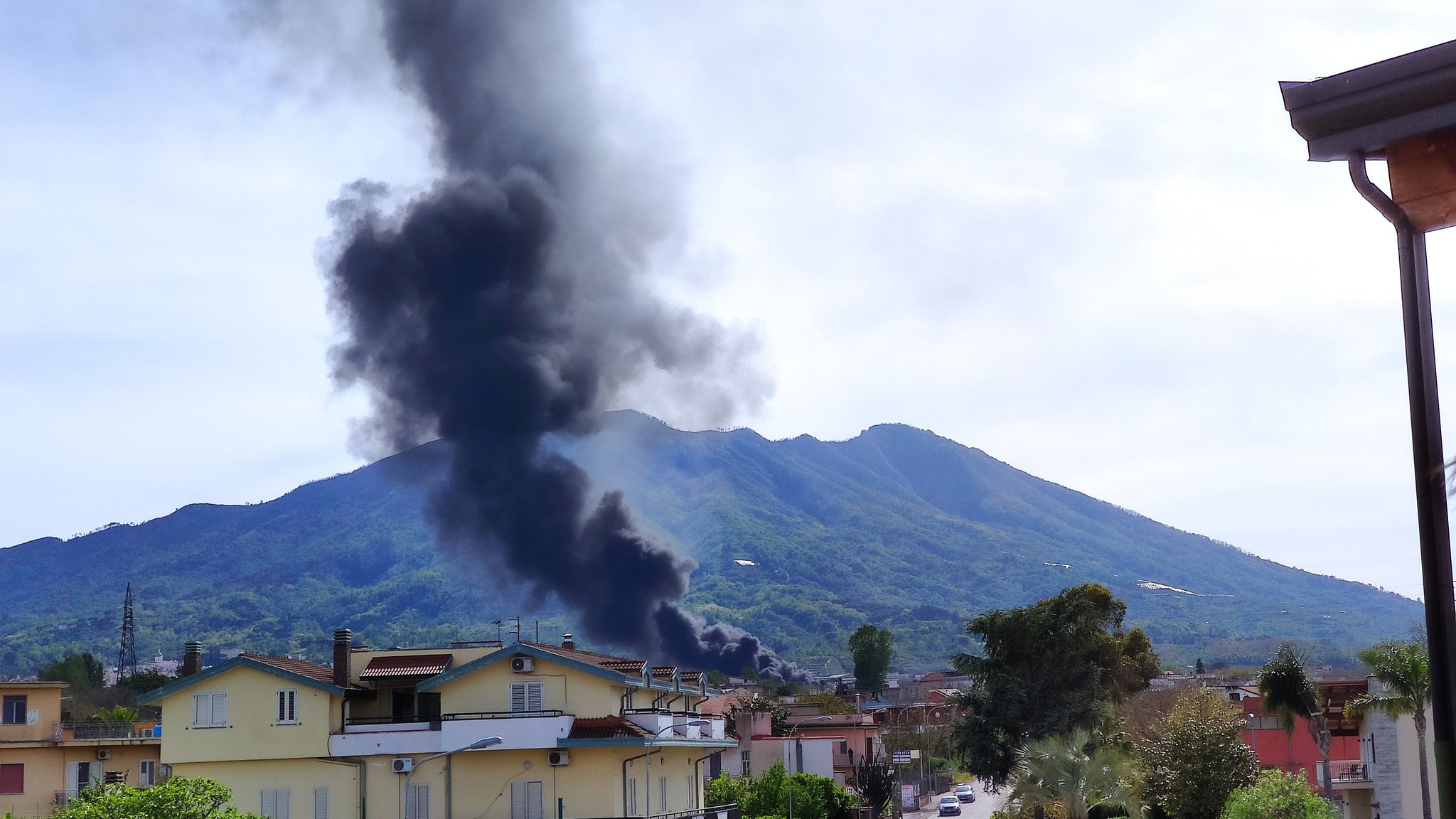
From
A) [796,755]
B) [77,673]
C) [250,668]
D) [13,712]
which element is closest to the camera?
[250,668]

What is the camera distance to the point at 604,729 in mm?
38344

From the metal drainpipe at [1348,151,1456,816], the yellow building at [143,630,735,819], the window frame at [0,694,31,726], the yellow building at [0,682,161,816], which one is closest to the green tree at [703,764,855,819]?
the yellow building at [143,630,735,819]

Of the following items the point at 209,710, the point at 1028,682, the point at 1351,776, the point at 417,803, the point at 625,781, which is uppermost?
the point at 209,710

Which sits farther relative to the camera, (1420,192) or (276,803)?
(276,803)

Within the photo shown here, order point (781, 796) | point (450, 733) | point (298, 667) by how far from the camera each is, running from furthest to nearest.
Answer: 1. point (781, 796)
2. point (298, 667)
3. point (450, 733)

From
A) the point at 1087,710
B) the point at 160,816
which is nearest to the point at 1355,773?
the point at 1087,710

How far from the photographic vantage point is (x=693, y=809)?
44.6m

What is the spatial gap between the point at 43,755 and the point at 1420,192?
54.0 metres

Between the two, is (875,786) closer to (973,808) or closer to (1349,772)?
(973,808)

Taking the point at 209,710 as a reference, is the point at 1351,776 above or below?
below

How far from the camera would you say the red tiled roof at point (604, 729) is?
125 ft

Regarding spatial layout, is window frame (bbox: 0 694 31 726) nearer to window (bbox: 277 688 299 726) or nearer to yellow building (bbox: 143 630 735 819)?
yellow building (bbox: 143 630 735 819)

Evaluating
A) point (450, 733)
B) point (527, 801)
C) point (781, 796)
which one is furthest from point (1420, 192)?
point (781, 796)

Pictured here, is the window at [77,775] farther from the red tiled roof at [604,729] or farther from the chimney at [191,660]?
the red tiled roof at [604,729]
